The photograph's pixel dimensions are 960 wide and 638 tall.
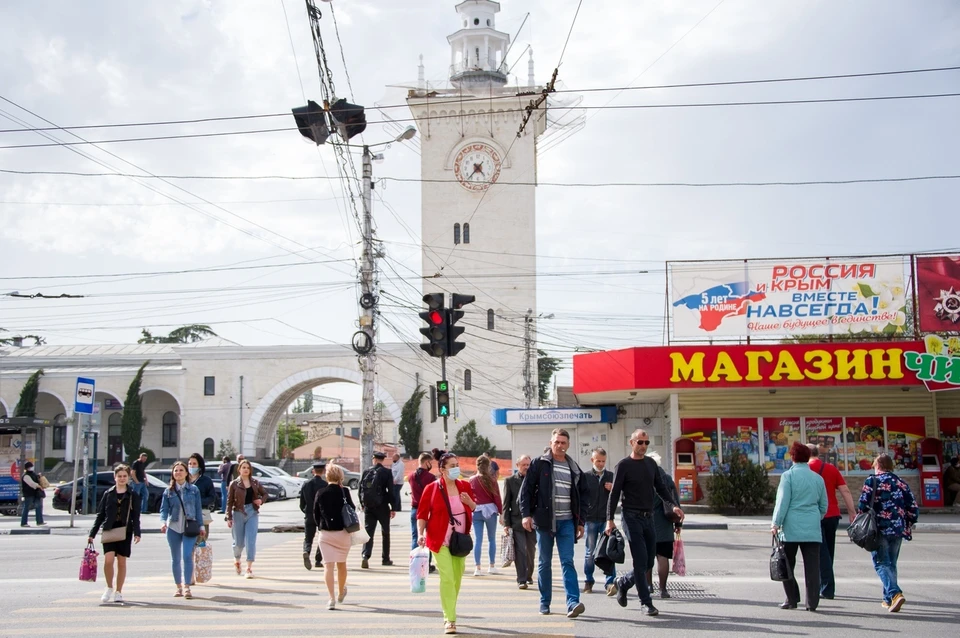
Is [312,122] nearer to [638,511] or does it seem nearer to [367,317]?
[367,317]

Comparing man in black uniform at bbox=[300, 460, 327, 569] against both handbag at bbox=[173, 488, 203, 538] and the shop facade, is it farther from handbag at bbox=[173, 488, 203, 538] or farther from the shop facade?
the shop facade

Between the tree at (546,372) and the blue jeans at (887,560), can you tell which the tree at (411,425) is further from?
the blue jeans at (887,560)

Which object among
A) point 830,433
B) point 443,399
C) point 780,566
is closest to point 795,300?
point 830,433

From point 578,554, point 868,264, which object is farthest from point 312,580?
point 868,264

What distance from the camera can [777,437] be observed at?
84.5ft

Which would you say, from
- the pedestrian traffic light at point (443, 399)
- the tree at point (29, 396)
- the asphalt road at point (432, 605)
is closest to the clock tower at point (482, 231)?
the tree at point (29, 396)

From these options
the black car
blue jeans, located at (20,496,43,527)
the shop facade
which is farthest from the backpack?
the black car

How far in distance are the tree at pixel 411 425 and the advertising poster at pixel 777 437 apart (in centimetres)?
2868

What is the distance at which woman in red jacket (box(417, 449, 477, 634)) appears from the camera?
354 inches

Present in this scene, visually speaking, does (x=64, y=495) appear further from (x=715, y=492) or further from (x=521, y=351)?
(x=521, y=351)

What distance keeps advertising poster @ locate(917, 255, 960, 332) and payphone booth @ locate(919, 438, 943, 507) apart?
3.13 meters

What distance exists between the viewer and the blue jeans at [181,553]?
11648mm

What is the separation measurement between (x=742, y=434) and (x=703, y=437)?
103 centimetres

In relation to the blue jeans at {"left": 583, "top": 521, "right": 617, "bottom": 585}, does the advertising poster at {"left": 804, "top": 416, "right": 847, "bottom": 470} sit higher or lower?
higher
